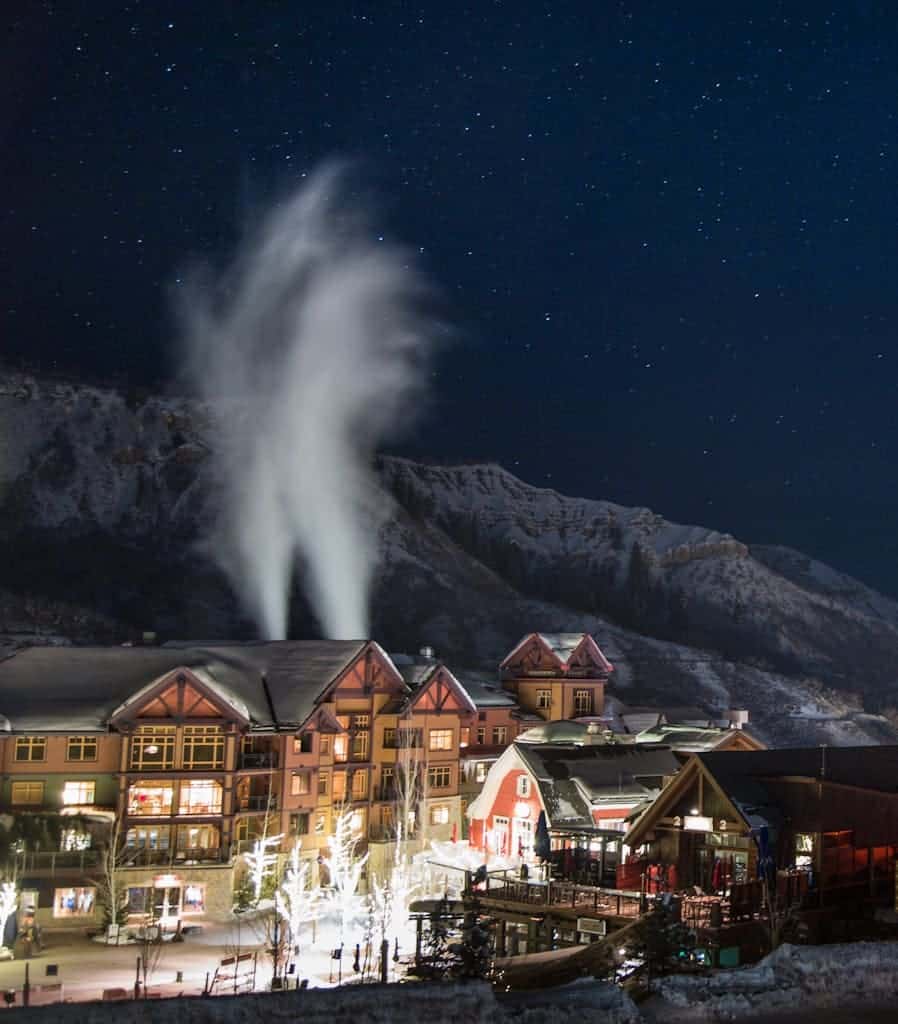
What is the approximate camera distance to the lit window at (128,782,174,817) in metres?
52.9

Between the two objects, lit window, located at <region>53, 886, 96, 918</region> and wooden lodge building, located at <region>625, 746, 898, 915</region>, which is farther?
lit window, located at <region>53, 886, 96, 918</region>

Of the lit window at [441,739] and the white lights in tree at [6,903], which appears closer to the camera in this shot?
the white lights in tree at [6,903]

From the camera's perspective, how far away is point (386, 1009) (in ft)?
82.3

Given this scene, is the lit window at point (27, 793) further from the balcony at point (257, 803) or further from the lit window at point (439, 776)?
the lit window at point (439, 776)

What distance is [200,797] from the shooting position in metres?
54.0

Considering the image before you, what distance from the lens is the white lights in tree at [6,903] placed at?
42281 mm

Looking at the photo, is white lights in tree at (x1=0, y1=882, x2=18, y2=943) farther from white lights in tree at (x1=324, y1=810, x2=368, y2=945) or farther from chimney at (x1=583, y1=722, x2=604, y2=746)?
chimney at (x1=583, y1=722, x2=604, y2=746)

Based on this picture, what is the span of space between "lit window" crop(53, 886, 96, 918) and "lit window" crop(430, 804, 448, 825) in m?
21.0

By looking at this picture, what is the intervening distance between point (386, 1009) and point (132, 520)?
533 feet

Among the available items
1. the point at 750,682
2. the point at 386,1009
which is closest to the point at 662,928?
the point at 386,1009

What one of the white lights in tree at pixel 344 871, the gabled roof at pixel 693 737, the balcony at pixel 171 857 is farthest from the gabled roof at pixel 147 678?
the gabled roof at pixel 693 737

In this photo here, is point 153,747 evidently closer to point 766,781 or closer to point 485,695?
point 766,781

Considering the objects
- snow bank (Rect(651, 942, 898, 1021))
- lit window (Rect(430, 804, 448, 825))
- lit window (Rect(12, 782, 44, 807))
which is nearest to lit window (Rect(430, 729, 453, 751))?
lit window (Rect(430, 804, 448, 825))

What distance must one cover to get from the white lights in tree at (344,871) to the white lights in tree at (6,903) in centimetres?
1196
